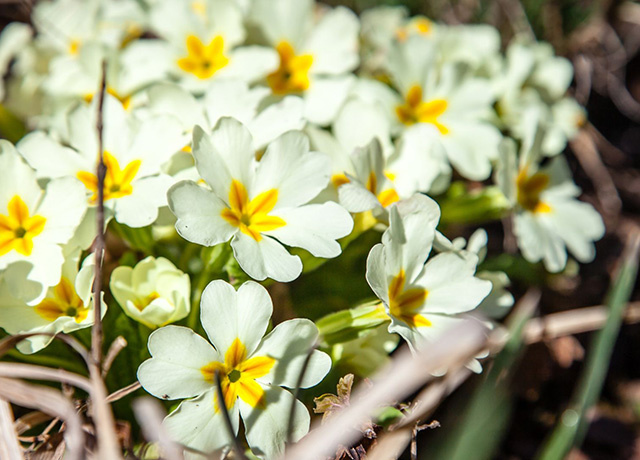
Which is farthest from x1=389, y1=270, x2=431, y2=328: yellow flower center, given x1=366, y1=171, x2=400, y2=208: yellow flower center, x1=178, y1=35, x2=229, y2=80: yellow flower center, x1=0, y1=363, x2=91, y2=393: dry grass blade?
x1=178, y1=35, x2=229, y2=80: yellow flower center

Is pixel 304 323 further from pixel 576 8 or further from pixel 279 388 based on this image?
pixel 576 8

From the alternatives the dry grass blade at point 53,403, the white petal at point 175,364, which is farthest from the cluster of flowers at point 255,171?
the dry grass blade at point 53,403

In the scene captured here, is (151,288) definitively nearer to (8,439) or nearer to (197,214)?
(197,214)

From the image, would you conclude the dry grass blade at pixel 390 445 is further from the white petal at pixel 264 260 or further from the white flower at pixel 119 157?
the white flower at pixel 119 157

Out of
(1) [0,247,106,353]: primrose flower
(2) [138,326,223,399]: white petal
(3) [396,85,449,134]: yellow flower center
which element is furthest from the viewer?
(3) [396,85,449,134]: yellow flower center

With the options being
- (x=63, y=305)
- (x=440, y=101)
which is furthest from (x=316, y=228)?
(x=440, y=101)

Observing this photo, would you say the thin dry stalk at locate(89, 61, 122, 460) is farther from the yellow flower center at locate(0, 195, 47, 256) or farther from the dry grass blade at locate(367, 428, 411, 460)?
the dry grass blade at locate(367, 428, 411, 460)
